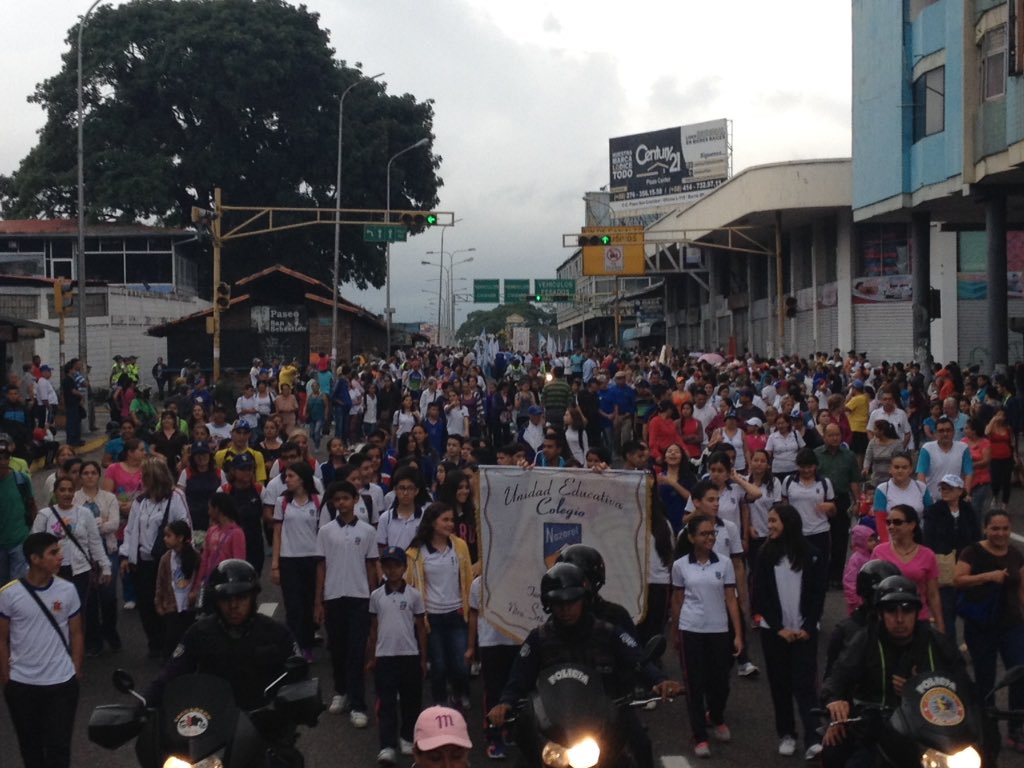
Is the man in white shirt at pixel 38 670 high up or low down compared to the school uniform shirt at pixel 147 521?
down

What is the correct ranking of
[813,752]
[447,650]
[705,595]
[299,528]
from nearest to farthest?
[813,752]
[705,595]
[447,650]
[299,528]

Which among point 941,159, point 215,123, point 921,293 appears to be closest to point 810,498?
point 941,159

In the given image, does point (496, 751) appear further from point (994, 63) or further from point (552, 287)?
point (552, 287)

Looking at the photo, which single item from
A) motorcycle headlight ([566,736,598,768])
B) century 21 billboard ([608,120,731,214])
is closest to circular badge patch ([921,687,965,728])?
motorcycle headlight ([566,736,598,768])

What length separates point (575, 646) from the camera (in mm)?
5887

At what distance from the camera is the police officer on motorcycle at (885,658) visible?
19.1 feet

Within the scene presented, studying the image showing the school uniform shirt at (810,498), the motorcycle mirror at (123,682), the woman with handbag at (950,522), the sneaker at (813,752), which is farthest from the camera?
the school uniform shirt at (810,498)

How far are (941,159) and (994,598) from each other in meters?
23.2

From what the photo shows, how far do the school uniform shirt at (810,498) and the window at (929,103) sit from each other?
2092 cm

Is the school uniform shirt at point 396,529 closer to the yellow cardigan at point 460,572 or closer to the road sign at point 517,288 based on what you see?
the yellow cardigan at point 460,572

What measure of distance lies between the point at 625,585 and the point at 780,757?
4.70 ft

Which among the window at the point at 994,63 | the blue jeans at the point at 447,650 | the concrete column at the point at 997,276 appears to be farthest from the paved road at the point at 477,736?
the concrete column at the point at 997,276

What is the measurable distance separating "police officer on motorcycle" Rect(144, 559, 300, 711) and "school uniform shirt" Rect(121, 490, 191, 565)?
5128 millimetres

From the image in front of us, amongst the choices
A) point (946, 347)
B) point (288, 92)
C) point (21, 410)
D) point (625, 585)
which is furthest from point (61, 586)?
point (288, 92)
